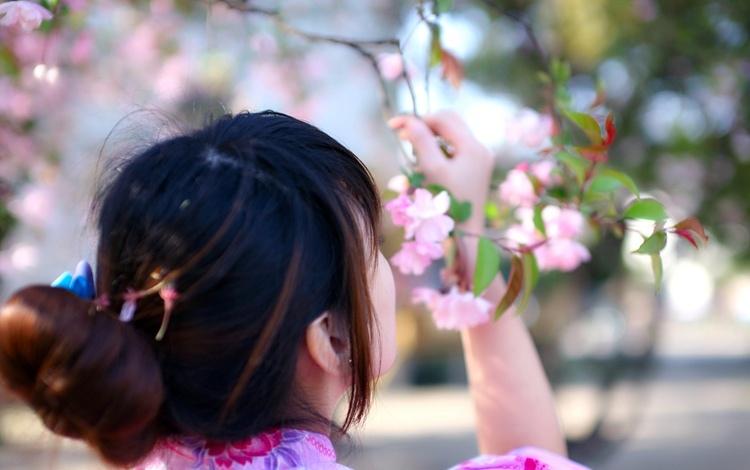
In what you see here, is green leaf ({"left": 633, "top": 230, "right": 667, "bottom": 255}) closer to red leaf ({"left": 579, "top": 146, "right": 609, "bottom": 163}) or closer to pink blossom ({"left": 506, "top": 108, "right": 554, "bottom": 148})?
red leaf ({"left": 579, "top": 146, "right": 609, "bottom": 163})

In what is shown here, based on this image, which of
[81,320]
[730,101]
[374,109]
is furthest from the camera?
[374,109]

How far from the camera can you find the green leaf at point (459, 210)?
1.11 metres

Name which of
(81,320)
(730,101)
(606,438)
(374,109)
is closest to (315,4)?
(730,101)

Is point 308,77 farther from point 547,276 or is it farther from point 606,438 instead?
point 606,438

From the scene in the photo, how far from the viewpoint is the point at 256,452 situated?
821 mm

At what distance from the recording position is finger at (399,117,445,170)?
1.16m

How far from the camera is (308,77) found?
124 inches

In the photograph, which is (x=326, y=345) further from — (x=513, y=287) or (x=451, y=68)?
(x=451, y=68)

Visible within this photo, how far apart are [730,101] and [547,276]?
1.55 m

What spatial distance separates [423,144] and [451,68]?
0.23 meters

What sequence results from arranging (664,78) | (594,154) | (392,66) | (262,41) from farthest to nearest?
(664,78)
(262,41)
(392,66)
(594,154)

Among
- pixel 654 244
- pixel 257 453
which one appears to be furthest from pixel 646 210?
pixel 257 453

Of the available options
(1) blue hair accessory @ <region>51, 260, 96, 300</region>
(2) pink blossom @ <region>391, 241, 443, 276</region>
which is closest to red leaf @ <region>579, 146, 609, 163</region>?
(2) pink blossom @ <region>391, 241, 443, 276</region>

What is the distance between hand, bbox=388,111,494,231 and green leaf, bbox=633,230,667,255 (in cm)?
21
